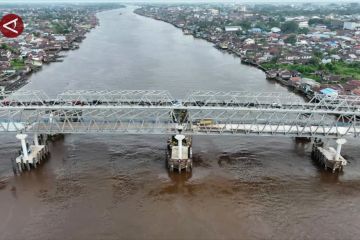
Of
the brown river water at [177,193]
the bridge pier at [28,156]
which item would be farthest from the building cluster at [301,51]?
the bridge pier at [28,156]

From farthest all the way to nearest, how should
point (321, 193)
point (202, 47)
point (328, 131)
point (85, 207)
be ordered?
point (202, 47) → point (328, 131) → point (321, 193) → point (85, 207)

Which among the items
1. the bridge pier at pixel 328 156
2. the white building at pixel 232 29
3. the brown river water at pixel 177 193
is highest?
the white building at pixel 232 29

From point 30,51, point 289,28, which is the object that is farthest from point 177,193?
point 289,28

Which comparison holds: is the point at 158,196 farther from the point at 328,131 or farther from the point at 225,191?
the point at 328,131

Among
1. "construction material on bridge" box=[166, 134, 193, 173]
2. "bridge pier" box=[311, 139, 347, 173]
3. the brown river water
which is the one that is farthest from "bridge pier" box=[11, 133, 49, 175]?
"bridge pier" box=[311, 139, 347, 173]

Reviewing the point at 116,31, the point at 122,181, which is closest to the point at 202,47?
the point at 116,31

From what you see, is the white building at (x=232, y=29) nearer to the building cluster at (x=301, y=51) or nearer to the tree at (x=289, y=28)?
the building cluster at (x=301, y=51)

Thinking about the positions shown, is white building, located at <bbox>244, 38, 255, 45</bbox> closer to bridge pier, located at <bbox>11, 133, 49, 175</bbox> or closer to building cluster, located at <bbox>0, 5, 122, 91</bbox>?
building cluster, located at <bbox>0, 5, 122, 91</bbox>
